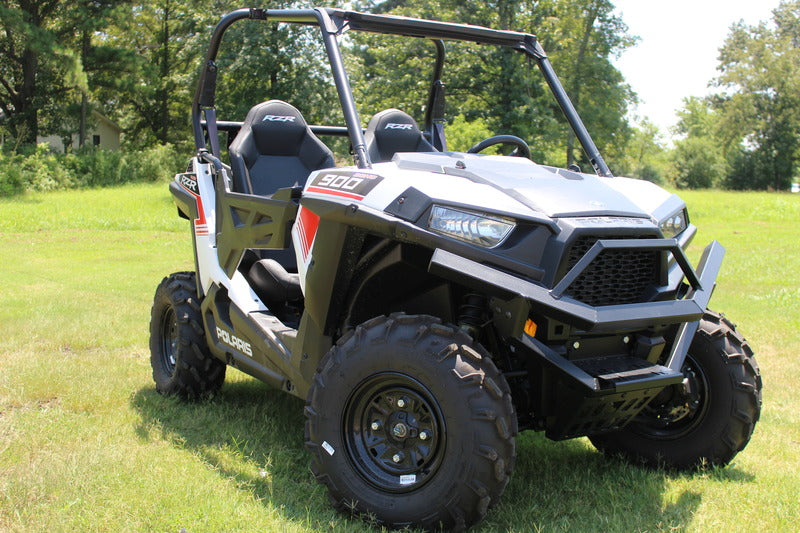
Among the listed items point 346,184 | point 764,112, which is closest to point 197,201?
point 346,184

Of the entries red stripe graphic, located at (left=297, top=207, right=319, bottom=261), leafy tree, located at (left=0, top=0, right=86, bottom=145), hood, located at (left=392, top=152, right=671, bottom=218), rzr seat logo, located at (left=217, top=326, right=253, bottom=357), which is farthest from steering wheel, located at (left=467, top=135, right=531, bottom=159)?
leafy tree, located at (left=0, top=0, right=86, bottom=145)

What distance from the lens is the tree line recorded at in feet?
79.7

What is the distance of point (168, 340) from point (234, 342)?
1.20 m

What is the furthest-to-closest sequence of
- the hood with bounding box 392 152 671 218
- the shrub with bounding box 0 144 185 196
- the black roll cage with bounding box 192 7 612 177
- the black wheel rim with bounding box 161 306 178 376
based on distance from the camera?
the shrub with bounding box 0 144 185 196, the black wheel rim with bounding box 161 306 178 376, the black roll cage with bounding box 192 7 612 177, the hood with bounding box 392 152 671 218

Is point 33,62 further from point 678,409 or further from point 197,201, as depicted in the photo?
point 678,409

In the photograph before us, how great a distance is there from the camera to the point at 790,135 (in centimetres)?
5331

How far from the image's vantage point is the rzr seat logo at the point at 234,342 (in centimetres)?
436

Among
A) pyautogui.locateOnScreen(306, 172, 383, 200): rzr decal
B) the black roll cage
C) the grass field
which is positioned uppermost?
the black roll cage

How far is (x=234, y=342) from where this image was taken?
4.50 meters

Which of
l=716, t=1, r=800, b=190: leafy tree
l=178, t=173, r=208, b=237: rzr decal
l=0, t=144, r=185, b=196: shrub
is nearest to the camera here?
l=178, t=173, r=208, b=237: rzr decal

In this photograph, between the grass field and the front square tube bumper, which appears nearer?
the front square tube bumper

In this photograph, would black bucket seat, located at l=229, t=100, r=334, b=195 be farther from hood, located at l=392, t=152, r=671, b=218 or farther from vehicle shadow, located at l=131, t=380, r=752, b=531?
hood, located at l=392, t=152, r=671, b=218

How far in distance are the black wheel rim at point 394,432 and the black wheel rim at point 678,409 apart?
52.3 inches

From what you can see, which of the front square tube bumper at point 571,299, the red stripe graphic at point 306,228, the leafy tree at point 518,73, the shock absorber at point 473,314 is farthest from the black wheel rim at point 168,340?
the leafy tree at point 518,73
